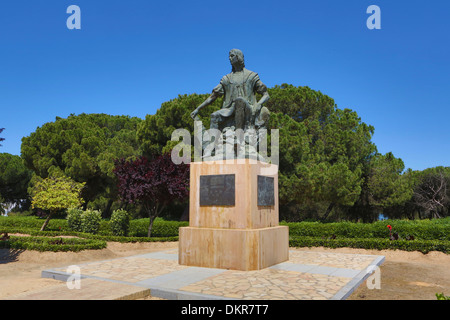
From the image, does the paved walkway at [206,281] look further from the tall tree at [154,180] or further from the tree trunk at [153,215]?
the tree trunk at [153,215]

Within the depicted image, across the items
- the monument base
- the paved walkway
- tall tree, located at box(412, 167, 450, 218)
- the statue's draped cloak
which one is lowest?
the paved walkway

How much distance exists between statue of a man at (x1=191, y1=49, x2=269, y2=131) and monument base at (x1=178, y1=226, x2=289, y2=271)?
2.79m

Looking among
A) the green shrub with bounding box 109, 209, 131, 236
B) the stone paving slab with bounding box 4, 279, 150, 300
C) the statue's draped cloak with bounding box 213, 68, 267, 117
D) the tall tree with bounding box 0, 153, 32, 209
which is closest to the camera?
the stone paving slab with bounding box 4, 279, 150, 300

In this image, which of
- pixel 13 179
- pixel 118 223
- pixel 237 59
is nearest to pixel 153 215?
pixel 118 223

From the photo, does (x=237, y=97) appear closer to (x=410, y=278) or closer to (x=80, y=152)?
(x=410, y=278)

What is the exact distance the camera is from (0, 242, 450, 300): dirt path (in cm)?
644

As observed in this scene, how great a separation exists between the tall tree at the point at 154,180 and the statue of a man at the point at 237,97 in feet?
25.5

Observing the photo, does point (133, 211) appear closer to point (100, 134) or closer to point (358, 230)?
point (100, 134)

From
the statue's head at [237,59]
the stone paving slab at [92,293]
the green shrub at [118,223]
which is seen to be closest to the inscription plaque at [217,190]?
the stone paving slab at [92,293]

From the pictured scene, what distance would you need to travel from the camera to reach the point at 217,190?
8.02 m

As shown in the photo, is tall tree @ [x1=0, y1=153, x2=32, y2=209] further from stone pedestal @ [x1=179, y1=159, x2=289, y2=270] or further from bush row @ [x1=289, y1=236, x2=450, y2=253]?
stone pedestal @ [x1=179, y1=159, x2=289, y2=270]

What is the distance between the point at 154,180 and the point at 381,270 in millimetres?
10583

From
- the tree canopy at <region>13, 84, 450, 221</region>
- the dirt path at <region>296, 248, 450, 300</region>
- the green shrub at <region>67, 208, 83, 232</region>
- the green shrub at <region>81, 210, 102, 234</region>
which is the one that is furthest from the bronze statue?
the green shrub at <region>67, 208, 83, 232</region>

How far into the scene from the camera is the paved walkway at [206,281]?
5.43 m
